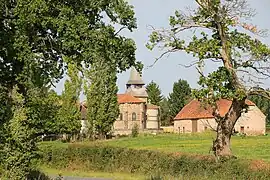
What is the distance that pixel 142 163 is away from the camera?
3039 centimetres

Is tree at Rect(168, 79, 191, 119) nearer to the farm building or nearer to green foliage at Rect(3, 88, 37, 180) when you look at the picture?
the farm building

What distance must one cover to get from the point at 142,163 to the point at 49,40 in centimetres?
1444

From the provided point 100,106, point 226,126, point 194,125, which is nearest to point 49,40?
point 226,126

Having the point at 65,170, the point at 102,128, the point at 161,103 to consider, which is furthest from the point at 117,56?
the point at 161,103

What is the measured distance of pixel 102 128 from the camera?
237 ft

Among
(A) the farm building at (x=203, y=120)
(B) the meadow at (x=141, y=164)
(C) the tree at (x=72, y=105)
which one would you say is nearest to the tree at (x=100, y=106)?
(C) the tree at (x=72, y=105)

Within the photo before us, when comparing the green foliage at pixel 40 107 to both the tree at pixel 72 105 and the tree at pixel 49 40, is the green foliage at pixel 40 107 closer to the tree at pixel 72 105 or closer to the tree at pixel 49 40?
the tree at pixel 49 40

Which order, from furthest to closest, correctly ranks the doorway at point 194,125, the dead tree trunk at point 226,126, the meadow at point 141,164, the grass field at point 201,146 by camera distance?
the doorway at point 194,125 < the grass field at point 201,146 < the dead tree trunk at point 226,126 < the meadow at point 141,164

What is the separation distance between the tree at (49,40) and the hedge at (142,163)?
463 cm

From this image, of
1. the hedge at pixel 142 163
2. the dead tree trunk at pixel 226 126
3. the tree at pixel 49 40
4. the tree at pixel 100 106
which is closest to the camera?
the tree at pixel 49 40

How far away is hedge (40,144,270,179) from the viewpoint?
24.5 m

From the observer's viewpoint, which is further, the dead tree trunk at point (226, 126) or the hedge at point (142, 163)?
the dead tree trunk at point (226, 126)

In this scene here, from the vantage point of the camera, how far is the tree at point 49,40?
650 inches

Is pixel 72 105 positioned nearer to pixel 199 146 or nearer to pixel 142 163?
pixel 199 146
